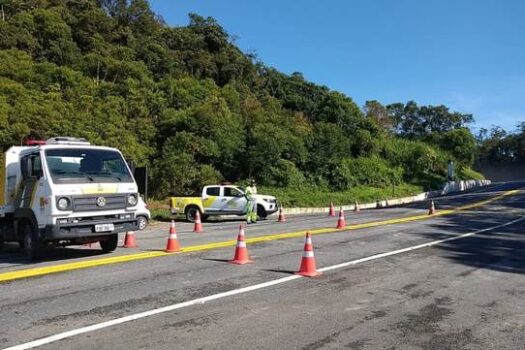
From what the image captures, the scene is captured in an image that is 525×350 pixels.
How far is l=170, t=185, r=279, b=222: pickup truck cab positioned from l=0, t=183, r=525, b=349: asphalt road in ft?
45.2

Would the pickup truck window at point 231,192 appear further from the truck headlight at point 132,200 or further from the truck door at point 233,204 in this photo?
the truck headlight at point 132,200

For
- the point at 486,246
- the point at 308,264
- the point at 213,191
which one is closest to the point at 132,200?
the point at 308,264

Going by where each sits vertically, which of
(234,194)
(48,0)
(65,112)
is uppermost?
(48,0)

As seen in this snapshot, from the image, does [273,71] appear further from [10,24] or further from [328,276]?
[328,276]

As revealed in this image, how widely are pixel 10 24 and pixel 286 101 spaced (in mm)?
31566

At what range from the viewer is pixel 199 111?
41125mm

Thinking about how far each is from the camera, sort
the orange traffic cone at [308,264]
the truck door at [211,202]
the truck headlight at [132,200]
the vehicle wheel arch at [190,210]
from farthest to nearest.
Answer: the truck door at [211,202] → the vehicle wheel arch at [190,210] → the truck headlight at [132,200] → the orange traffic cone at [308,264]

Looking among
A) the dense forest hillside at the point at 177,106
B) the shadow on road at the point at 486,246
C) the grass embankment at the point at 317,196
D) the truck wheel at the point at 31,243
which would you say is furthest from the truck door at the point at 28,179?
the dense forest hillside at the point at 177,106

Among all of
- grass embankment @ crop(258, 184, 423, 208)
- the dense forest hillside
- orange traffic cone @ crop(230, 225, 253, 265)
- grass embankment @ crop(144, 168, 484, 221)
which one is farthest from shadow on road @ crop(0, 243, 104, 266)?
grass embankment @ crop(258, 184, 423, 208)

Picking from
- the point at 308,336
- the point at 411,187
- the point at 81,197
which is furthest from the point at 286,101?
the point at 308,336

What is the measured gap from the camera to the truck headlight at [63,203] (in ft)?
36.0

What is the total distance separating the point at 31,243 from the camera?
1155 cm

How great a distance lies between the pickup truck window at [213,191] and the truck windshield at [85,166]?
49.3 feet

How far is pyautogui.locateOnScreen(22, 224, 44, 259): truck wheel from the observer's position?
11336 mm
